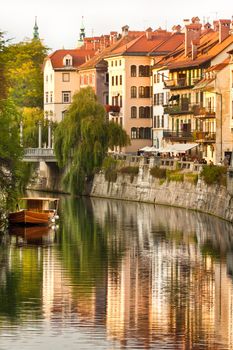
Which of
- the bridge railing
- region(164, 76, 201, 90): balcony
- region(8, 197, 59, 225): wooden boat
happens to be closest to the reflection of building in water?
region(8, 197, 59, 225): wooden boat

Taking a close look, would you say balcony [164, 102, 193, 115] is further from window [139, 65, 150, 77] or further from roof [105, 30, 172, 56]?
roof [105, 30, 172, 56]

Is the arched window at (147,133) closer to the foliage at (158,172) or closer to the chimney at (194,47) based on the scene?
the chimney at (194,47)

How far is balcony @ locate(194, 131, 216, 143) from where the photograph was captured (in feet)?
355

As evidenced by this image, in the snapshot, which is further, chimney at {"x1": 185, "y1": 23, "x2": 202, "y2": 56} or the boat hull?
chimney at {"x1": 185, "y1": 23, "x2": 202, "y2": 56}

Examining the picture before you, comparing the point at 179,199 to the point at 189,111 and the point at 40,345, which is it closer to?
the point at 189,111

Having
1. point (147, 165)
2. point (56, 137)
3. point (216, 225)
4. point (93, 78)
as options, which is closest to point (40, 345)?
point (216, 225)

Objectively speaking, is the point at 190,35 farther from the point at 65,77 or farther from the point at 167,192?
the point at 167,192

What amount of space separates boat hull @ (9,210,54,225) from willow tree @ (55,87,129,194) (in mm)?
21141

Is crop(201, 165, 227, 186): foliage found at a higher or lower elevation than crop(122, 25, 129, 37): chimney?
lower

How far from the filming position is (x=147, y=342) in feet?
159

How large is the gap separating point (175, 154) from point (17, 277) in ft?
174

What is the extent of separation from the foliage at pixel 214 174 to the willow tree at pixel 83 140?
16487 millimetres

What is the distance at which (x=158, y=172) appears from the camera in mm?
102188

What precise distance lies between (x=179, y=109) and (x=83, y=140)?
497 inches
